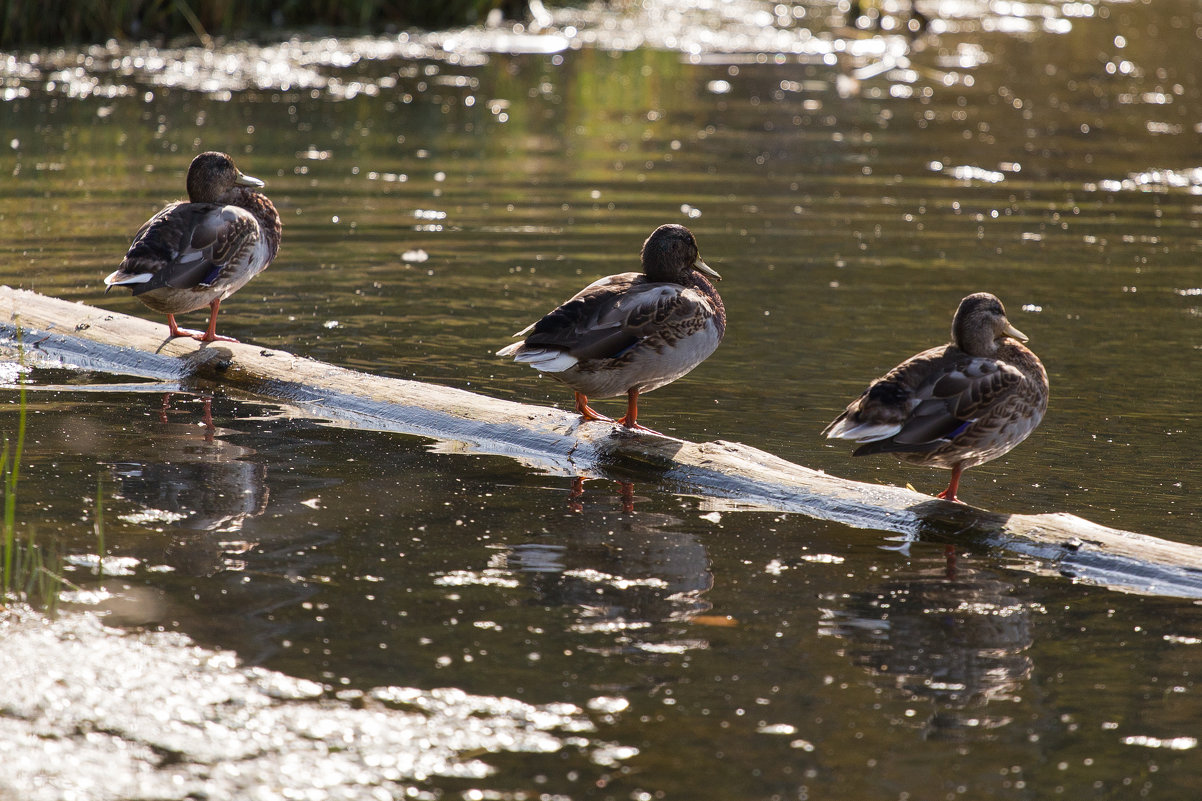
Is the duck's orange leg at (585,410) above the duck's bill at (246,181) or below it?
below

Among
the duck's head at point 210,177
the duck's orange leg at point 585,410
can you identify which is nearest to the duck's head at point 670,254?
the duck's orange leg at point 585,410

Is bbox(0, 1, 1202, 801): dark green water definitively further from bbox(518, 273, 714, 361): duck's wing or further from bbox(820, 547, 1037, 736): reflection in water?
bbox(518, 273, 714, 361): duck's wing

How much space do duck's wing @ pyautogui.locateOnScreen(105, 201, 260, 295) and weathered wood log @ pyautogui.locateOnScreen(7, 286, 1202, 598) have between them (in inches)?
13.7

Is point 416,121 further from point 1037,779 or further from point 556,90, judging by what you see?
point 1037,779

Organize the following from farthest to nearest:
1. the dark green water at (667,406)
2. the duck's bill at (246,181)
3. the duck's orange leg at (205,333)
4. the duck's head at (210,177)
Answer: the duck's bill at (246,181)
the duck's head at (210,177)
the duck's orange leg at (205,333)
the dark green water at (667,406)

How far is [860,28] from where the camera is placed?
2664 cm

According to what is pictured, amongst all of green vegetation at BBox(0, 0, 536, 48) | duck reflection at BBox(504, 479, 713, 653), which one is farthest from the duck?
green vegetation at BBox(0, 0, 536, 48)

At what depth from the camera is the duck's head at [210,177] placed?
315 inches

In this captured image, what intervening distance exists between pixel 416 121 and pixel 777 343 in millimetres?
9196

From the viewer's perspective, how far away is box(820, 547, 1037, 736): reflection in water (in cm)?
425

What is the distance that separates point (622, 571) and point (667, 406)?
115 inches

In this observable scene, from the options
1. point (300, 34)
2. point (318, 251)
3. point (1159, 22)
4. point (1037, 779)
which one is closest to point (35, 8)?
point (300, 34)

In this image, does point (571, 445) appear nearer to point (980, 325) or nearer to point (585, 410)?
point (585, 410)

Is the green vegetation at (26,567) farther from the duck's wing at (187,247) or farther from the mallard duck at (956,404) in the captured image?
the mallard duck at (956,404)
